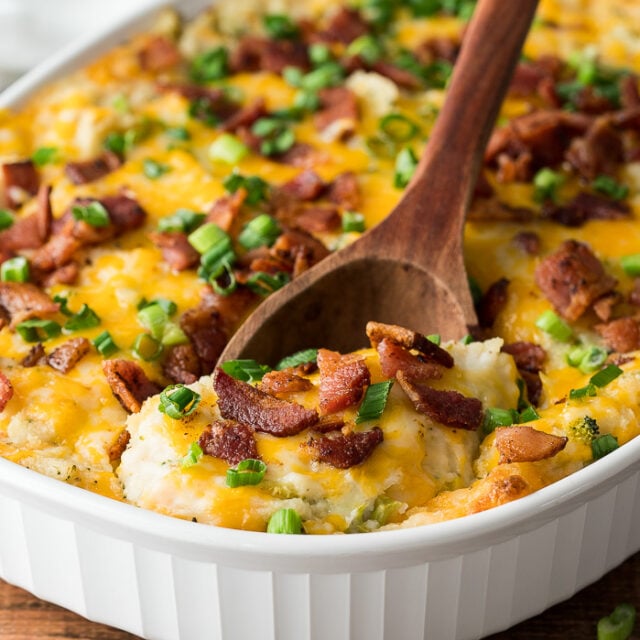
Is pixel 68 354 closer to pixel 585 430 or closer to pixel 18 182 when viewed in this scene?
pixel 18 182

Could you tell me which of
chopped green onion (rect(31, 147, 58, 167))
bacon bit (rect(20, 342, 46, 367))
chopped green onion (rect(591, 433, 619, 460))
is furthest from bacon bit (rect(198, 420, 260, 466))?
chopped green onion (rect(31, 147, 58, 167))

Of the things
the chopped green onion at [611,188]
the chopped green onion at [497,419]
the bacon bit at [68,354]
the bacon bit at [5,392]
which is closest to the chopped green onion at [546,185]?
the chopped green onion at [611,188]

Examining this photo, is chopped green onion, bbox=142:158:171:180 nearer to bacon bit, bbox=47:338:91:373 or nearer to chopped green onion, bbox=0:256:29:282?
chopped green onion, bbox=0:256:29:282

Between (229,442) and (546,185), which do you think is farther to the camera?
(546,185)

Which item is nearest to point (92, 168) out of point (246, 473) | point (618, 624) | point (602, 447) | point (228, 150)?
point (228, 150)

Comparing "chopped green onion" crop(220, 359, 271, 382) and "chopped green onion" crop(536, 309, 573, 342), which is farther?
"chopped green onion" crop(536, 309, 573, 342)

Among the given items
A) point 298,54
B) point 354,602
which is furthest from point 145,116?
point 354,602

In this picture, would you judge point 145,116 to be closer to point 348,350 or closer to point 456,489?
point 348,350

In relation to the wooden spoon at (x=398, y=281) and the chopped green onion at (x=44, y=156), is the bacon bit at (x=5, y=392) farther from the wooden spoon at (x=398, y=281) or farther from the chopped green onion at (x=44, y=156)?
the chopped green onion at (x=44, y=156)
